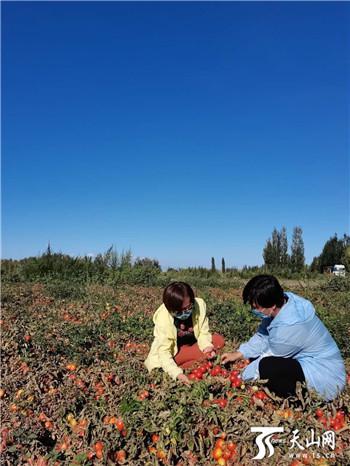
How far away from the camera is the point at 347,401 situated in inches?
122

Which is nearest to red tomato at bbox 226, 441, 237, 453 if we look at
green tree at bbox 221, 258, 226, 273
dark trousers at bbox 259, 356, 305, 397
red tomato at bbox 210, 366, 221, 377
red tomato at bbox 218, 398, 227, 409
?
red tomato at bbox 218, 398, 227, 409

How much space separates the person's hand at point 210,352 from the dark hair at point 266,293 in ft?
3.14

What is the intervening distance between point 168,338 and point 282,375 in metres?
1.14

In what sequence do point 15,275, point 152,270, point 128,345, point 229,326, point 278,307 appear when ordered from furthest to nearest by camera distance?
point 152,270 → point 15,275 → point 229,326 → point 128,345 → point 278,307

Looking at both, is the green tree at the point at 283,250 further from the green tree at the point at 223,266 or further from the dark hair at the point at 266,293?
the dark hair at the point at 266,293

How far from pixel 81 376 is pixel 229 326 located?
A: 2.46m

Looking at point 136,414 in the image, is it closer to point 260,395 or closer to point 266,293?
point 260,395

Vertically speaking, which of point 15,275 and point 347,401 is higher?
point 15,275

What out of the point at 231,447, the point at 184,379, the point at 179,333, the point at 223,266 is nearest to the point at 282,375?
the point at 184,379

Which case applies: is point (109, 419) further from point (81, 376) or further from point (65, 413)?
point (81, 376)

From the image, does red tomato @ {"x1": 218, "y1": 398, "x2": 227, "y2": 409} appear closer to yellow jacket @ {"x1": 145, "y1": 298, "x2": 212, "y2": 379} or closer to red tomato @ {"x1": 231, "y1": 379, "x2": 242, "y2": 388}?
red tomato @ {"x1": 231, "y1": 379, "x2": 242, "y2": 388}

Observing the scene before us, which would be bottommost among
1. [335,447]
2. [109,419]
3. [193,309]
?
[335,447]

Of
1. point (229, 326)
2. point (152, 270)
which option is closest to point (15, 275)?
point (152, 270)

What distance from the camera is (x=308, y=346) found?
130 inches
